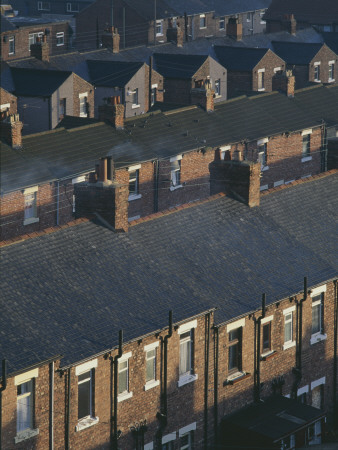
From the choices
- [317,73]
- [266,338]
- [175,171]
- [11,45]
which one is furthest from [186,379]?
[11,45]

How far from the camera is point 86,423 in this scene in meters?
35.7

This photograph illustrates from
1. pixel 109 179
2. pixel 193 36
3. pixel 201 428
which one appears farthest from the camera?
pixel 193 36

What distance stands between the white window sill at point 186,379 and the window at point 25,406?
6.22 metres

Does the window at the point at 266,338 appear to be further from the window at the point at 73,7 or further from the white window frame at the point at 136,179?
the window at the point at 73,7

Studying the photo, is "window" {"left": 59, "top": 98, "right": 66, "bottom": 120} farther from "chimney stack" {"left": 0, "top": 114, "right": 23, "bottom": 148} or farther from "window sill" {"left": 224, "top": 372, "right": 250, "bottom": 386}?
"window sill" {"left": 224, "top": 372, "right": 250, "bottom": 386}

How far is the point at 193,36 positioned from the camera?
120875 mm

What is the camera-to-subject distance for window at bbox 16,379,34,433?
33.7 meters

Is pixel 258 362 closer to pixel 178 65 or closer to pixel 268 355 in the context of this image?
pixel 268 355

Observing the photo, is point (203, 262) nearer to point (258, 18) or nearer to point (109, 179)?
point (109, 179)

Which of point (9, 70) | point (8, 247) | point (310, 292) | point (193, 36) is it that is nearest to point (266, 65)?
point (9, 70)

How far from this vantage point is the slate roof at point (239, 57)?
9112 cm

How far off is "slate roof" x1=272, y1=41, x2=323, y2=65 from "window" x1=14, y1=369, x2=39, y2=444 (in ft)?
219

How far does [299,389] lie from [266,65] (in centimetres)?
5196

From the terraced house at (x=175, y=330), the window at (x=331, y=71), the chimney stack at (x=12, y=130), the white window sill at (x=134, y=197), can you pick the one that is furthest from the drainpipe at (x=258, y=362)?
the window at (x=331, y=71)
